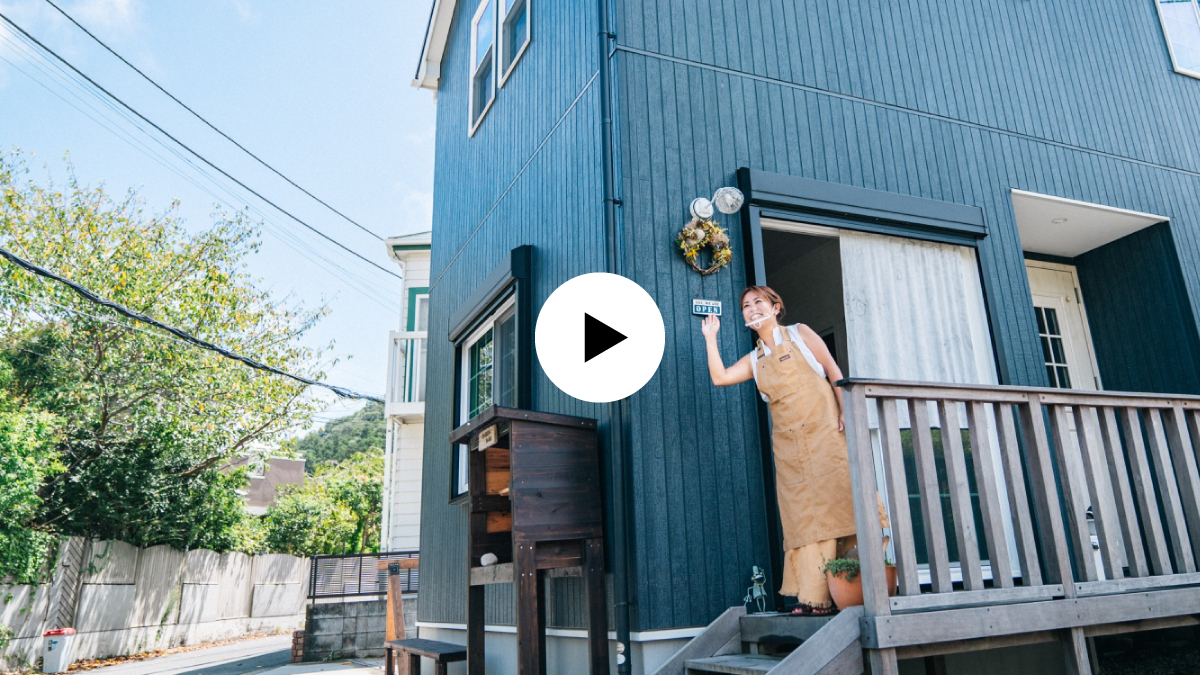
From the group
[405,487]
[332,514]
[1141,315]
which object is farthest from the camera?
[332,514]

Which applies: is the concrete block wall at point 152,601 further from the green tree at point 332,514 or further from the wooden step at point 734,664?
the wooden step at point 734,664

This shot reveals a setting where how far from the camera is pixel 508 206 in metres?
6.36

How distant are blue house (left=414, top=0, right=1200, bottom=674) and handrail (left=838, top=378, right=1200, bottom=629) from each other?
14 millimetres

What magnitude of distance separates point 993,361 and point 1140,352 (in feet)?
7.30

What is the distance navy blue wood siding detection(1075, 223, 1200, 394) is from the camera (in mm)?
6000

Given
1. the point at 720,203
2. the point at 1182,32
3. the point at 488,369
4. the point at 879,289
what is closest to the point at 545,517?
the point at 720,203

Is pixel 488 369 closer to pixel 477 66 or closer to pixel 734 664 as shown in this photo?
pixel 477 66

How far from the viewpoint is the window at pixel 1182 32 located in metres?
6.91

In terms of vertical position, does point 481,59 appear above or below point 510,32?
above

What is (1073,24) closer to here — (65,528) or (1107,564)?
(1107,564)

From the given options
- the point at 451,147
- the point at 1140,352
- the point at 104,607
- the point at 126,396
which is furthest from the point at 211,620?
the point at 1140,352

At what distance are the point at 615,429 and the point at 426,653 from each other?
7.62 feet

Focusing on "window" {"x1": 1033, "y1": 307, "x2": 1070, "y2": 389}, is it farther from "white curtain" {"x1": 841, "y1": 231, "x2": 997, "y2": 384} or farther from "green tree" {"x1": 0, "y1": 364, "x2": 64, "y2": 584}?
"green tree" {"x1": 0, "y1": 364, "x2": 64, "y2": 584}

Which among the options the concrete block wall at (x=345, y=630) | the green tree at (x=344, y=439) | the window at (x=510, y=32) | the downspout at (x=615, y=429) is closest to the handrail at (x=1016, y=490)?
the downspout at (x=615, y=429)
